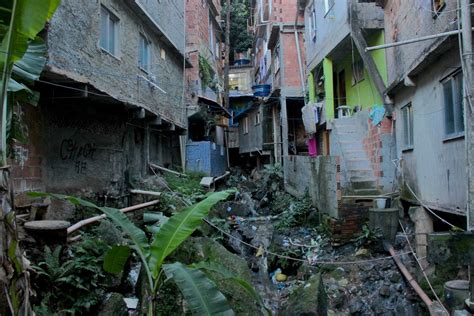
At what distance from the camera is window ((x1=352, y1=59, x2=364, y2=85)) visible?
12.2m

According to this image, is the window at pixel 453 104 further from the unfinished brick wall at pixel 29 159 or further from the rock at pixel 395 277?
the unfinished brick wall at pixel 29 159

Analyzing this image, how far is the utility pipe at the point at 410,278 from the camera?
5.65 metres

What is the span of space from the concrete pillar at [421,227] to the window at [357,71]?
19.9ft

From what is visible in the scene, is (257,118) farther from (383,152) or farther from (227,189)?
(227,189)

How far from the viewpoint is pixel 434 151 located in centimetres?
688

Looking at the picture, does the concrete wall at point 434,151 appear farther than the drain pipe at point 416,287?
Yes

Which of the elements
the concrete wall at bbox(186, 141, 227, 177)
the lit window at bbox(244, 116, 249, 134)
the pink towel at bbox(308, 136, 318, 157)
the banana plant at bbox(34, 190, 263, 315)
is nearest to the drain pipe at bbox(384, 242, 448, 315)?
the banana plant at bbox(34, 190, 263, 315)

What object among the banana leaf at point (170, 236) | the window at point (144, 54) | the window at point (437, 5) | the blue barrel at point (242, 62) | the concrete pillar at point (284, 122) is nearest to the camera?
the banana leaf at point (170, 236)

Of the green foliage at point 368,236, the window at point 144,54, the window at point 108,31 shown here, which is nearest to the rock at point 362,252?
the green foliage at point 368,236

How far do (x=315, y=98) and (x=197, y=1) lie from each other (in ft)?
25.2

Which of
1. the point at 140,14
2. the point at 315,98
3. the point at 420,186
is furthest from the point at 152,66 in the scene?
the point at 420,186

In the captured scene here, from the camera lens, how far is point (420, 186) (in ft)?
24.9

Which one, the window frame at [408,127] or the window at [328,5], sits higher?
the window at [328,5]

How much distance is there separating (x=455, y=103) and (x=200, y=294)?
5106mm
